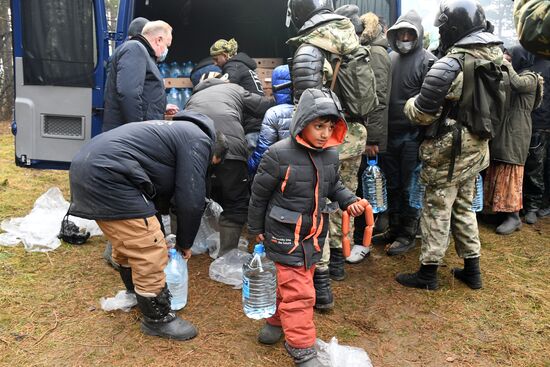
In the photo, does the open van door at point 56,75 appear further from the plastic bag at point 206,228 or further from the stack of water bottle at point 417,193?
the stack of water bottle at point 417,193

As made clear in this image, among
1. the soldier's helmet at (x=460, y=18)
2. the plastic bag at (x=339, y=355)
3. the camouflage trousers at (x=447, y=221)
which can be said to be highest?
the soldier's helmet at (x=460, y=18)

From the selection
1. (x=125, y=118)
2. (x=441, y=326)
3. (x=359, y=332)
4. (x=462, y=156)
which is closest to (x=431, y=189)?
(x=462, y=156)

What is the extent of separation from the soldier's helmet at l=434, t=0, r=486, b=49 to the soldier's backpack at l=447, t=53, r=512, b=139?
0.22 m

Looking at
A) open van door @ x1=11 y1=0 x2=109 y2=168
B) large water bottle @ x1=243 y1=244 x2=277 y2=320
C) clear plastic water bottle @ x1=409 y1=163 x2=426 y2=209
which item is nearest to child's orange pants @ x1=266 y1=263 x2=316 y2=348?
large water bottle @ x1=243 y1=244 x2=277 y2=320

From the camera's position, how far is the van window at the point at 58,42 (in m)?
4.02

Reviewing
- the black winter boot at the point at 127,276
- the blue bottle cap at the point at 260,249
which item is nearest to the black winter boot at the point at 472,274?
the blue bottle cap at the point at 260,249

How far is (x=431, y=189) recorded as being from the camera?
3602 mm

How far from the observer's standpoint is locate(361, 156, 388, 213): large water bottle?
4340 millimetres

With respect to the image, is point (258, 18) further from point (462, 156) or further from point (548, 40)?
point (548, 40)

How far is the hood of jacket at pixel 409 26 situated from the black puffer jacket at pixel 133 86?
2.24 meters

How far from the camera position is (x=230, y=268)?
392cm

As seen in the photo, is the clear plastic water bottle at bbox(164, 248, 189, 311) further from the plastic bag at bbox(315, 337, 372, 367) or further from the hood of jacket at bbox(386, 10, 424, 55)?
the hood of jacket at bbox(386, 10, 424, 55)

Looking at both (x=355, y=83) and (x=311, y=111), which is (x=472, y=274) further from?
(x=311, y=111)

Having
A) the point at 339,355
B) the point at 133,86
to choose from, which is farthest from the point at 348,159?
the point at 133,86
